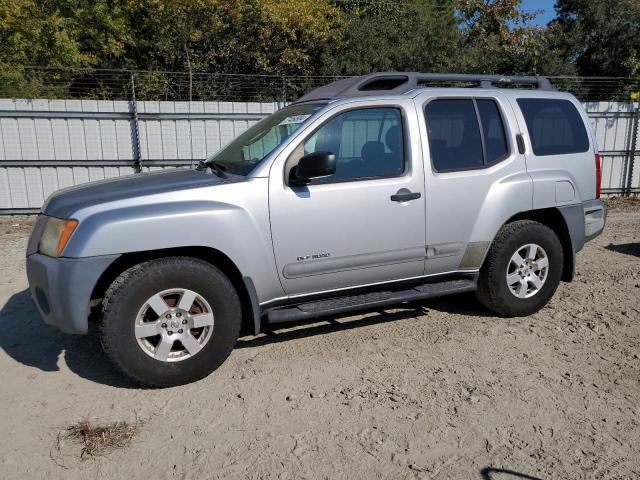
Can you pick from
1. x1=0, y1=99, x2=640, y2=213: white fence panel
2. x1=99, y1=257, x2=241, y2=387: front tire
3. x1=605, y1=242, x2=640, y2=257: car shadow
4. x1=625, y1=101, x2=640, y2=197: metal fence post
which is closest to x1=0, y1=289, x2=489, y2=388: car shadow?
Answer: x1=99, y1=257, x2=241, y2=387: front tire

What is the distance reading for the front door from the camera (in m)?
3.89

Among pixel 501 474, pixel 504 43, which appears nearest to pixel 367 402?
pixel 501 474

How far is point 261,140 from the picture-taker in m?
4.27

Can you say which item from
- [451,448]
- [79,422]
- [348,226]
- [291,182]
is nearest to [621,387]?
[451,448]

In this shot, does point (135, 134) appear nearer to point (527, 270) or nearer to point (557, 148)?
point (557, 148)

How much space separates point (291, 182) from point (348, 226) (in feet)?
1.73

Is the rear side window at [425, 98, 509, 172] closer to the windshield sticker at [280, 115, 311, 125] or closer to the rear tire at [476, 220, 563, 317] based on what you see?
the rear tire at [476, 220, 563, 317]

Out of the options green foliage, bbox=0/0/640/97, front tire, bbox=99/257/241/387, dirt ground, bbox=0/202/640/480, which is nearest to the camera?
dirt ground, bbox=0/202/640/480

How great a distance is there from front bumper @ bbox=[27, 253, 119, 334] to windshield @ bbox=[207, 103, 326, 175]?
1.16 metres

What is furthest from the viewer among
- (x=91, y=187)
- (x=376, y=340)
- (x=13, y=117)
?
(x=13, y=117)

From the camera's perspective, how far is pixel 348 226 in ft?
13.2

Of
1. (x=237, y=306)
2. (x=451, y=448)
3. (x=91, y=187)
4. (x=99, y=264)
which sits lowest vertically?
(x=451, y=448)

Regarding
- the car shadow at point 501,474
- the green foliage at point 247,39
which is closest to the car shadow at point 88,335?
the car shadow at point 501,474

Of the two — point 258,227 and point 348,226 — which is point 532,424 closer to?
point 348,226
